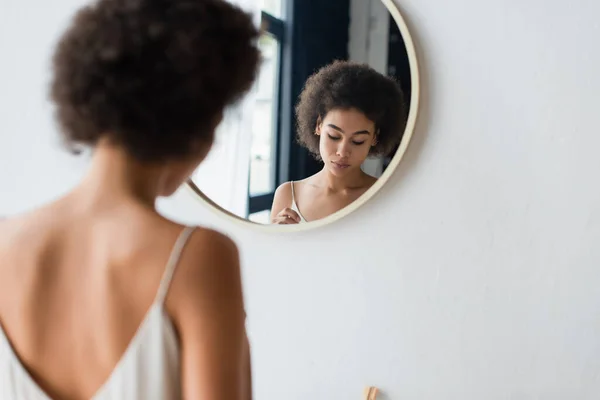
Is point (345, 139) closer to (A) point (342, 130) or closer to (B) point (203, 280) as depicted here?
(A) point (342, 130)

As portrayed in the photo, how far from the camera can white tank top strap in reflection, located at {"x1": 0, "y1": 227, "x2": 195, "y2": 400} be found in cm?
59

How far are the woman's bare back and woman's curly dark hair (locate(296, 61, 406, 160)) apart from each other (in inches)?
23.7

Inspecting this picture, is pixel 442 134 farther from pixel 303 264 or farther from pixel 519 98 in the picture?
pixel 303 264

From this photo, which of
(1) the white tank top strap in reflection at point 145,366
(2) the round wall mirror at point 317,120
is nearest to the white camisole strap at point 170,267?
(1) the white tank top strap in reflection at point 145,366

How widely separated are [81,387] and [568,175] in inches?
33.3

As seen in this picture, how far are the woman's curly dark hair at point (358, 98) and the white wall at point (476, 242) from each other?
55 millimetres

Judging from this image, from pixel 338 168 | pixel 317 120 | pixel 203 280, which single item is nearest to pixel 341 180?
pixel 338 168

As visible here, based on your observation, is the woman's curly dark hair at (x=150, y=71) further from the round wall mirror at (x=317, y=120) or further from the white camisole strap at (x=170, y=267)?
the round wall mirror at (x=317, y=120)

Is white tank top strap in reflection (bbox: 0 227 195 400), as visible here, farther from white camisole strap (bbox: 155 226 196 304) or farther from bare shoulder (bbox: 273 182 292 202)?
bare shoulder (bbox: 273 182 292 202)

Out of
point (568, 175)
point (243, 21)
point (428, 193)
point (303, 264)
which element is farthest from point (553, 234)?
point (243, 21)

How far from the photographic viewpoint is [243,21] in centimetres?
62

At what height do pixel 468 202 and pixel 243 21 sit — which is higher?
pixel 243 21

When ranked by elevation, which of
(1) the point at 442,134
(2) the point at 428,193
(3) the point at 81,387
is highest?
(1) the point at 442,134

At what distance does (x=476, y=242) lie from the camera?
1115 millimetres
